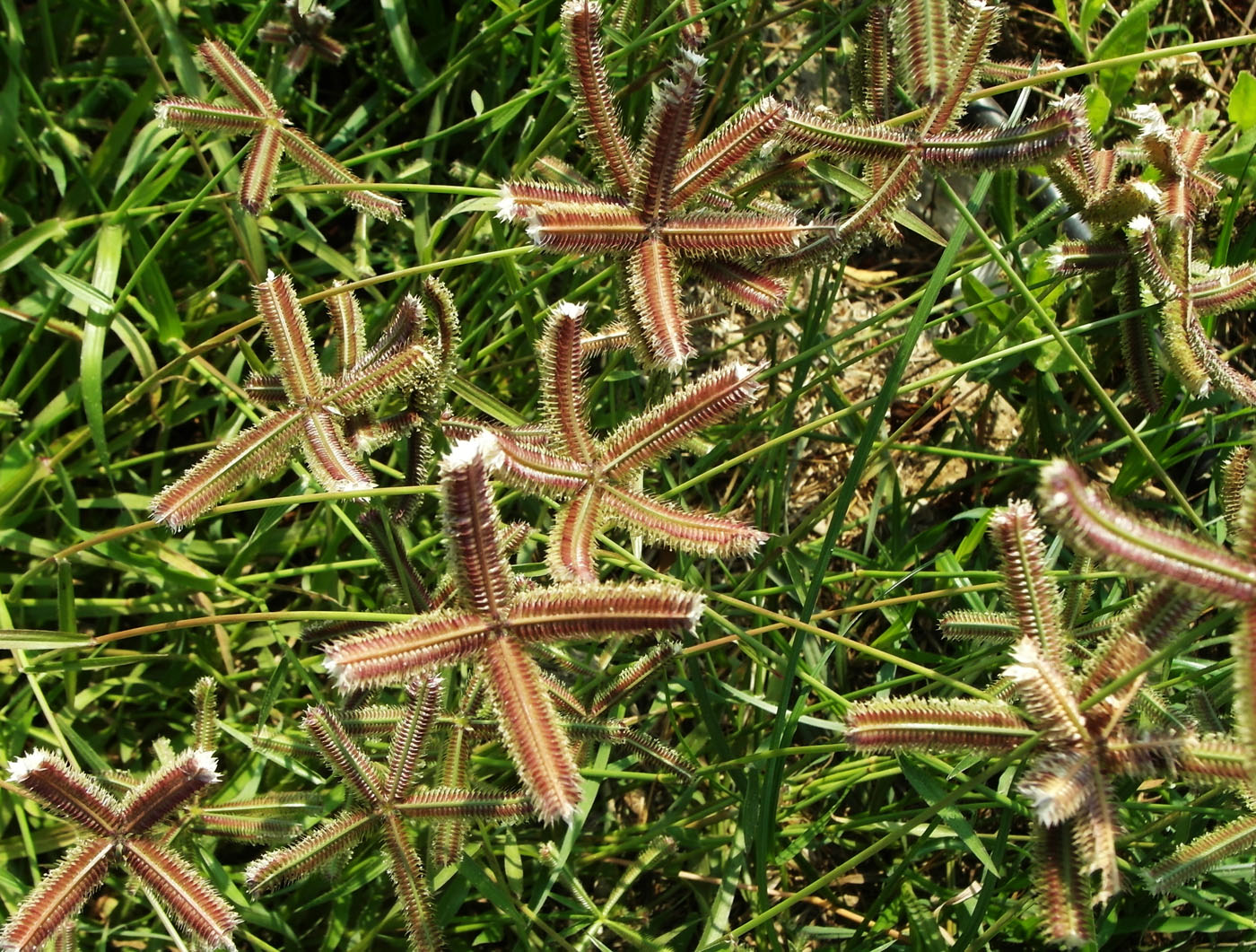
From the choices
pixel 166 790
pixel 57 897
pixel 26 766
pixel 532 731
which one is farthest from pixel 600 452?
pixel 57 897

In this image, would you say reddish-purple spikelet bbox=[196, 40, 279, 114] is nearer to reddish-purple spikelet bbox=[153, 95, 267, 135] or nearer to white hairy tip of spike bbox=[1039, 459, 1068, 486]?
reddish-purple spikelet bbox=[153, 95, 267, 135]

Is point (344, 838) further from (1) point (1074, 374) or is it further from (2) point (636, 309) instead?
(1) point (1074, 374)

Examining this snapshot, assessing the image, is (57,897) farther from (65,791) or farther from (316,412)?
(316,412)

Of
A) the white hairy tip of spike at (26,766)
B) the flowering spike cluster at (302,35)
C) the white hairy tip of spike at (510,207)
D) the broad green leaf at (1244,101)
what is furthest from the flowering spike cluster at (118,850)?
the broad green leaf at (1244,101)

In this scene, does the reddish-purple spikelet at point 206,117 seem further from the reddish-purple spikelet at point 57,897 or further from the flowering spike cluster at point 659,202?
the reddish-purple spikelet at point 57,897

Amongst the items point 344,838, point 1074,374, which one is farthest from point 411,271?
point 1074,374

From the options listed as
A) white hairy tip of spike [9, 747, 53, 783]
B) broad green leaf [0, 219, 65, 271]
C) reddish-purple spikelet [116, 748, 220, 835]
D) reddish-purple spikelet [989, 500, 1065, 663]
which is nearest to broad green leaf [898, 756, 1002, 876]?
reddish-purple spikelet [989, 500, 1065, 663]
